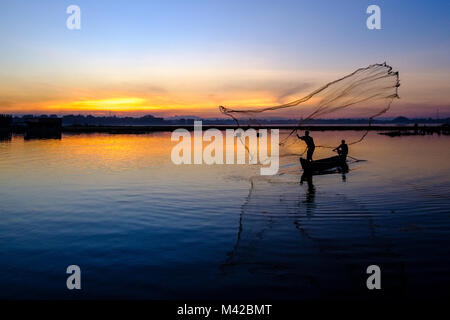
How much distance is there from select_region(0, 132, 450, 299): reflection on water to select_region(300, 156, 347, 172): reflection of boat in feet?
13.7

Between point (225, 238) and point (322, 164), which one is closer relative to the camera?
point (225, 238)

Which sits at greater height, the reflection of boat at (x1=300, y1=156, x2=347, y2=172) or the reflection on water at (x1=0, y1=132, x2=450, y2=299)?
the reflection of boat at (x1=300, y1=156, x2=347, y2=172)

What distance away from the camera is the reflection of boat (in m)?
26.8

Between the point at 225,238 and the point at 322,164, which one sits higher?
the point at 322,164

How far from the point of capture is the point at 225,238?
1144 centimetres

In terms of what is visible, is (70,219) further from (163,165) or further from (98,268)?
(163,165)

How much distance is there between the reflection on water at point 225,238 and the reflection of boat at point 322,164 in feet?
13.7

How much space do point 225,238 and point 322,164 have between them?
18.6 meters

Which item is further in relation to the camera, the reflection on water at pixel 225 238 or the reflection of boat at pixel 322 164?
the reflection of boat at pixel 322 164

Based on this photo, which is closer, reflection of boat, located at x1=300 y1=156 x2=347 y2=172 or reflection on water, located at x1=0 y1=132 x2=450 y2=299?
reflection on water, located at x1=0 y1=132 x2=450 y2=299

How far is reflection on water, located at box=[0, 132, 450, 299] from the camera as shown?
8133mm

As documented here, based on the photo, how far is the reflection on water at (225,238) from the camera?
8133mm
